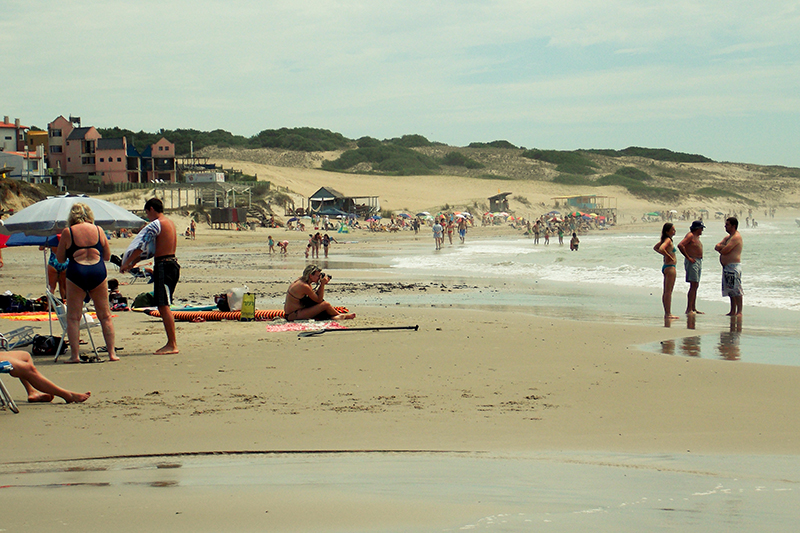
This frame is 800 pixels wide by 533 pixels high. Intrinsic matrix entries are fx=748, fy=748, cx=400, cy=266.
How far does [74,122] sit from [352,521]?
73600 mm

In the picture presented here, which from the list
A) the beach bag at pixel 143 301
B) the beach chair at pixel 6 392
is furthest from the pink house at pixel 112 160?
the beach chair at pixel 6 392

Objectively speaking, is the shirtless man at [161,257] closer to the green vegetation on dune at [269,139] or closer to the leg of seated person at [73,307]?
the leg of seated person at [73,307]

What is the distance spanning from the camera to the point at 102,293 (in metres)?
7.05

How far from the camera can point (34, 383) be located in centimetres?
537

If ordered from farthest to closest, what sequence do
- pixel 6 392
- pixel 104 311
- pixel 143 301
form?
pixel 143 301, pixel 104 311, pixel 6 392

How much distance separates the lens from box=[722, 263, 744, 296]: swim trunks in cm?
1126

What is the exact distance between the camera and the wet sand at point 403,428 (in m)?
3.45

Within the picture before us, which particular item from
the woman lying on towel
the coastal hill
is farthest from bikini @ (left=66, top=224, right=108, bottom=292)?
the coastal hill

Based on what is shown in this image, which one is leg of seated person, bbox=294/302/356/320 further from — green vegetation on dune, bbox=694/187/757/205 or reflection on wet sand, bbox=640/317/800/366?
green vegetation on dune, bbox=694/187/757/205

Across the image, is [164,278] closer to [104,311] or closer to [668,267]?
[104,311]

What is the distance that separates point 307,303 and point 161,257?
9.11 ft

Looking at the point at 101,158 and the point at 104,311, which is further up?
the point at 101,158

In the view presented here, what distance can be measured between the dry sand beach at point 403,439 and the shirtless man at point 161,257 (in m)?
0.36

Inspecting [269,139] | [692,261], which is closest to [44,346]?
[692,261]
